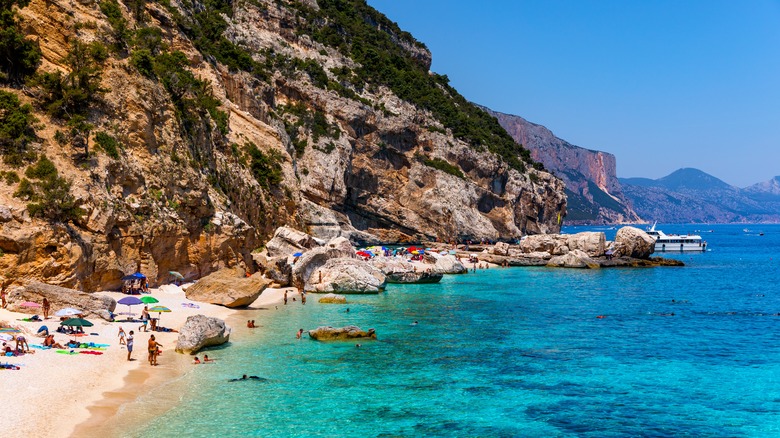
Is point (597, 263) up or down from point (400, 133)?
down

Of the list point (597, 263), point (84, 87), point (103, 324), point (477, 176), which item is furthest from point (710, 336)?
point (477, 176)

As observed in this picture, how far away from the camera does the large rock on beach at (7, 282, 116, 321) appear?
1057 inches

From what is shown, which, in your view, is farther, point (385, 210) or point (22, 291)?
point (385, 210)

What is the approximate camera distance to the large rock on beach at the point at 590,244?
83.4 metres

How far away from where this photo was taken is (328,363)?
83.9 ft

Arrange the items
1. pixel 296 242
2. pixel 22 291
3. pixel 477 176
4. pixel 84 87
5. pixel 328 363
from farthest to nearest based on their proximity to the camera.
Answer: pixel 477 176 < pixel 296 242 < pixel 84 87 < pixel 22 291 < pixel 328 363

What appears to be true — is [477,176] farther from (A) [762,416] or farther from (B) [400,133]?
(A) [762,416]

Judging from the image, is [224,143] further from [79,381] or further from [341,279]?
[79,381]

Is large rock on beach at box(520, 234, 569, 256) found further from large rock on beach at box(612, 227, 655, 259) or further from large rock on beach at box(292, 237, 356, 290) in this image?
large rock on beach at box(292, 237, 356, 290)

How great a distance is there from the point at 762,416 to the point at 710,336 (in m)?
14.9

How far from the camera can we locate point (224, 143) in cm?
5791

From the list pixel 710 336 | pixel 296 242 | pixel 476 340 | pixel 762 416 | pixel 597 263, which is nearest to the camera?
pixel 762 416

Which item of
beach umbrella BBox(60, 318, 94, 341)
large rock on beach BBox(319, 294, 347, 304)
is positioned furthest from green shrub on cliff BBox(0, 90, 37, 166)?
large rock on beach BBox(319, 294, 347, 304)

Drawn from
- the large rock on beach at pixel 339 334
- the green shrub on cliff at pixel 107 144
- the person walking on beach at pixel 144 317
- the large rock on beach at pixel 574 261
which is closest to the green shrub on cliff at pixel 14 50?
the green shrub on cliff at pixel 107 144
